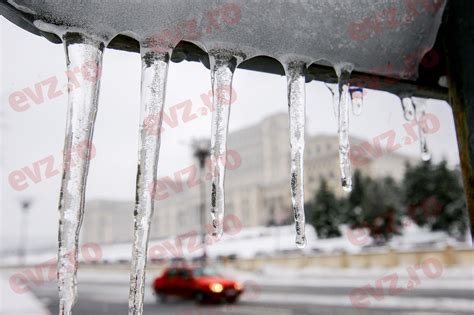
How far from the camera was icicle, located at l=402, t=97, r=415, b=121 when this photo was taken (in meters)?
1.89

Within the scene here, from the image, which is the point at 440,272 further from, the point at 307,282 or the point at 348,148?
the point at 348,148

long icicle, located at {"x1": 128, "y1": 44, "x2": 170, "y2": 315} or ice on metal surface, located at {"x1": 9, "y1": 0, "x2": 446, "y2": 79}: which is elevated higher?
ice on metal surface, located at {"x1": 9, "y1": 0, "x2": 446, "y2": 79}

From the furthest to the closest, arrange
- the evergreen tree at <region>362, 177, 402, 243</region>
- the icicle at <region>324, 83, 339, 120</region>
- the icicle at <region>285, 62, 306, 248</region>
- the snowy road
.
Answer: the evergreen tree at <region>362, 177, 402, 243</region> → the snowy road → the icicle at <region>324, 83, 339, 120</region> → the icicle at <region>285, 62, 306, 248</region>

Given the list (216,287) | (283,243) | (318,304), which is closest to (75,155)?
(318,304)

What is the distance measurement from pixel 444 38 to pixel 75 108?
1.34m

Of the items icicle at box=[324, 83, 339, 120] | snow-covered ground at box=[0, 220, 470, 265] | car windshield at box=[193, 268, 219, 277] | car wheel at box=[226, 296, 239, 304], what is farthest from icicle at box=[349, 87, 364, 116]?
A: snow-covered ground at box=[0, 220, 470, 265]

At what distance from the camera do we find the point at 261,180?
95.6 metres

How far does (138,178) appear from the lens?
1363 mm

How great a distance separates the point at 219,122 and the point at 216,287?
556 inches

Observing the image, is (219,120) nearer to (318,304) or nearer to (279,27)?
(279,27)

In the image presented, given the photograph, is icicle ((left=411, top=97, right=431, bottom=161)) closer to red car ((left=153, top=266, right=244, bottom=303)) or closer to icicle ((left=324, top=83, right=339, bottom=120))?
icicle ((left=324, top=83, right=339, bottom=120))

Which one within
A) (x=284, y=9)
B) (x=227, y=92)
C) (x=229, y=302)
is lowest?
(x=229, y=302)

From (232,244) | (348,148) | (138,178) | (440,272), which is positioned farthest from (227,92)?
(232,244)

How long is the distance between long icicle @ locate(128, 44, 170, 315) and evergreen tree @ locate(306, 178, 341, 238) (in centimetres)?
5426
